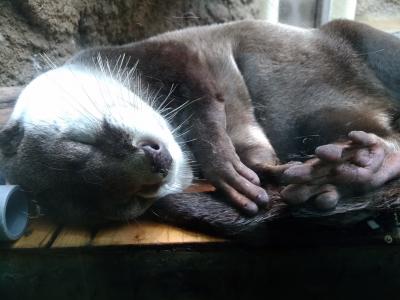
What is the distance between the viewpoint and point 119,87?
1.89 metres

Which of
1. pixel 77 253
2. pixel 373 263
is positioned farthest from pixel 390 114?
pixel 77 253

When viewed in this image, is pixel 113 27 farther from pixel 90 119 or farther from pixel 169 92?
pixel 90 119

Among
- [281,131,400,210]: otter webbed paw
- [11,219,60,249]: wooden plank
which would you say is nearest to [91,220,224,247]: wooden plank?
[11,219,60,249]: wooden plank

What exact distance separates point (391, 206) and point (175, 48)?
106 cm

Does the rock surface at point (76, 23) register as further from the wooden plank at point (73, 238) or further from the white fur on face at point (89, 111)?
the wooden plank at point (73, 238)

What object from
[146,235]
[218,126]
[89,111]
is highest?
[89,111]

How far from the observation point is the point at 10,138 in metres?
1.79

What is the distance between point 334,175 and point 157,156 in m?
0.52

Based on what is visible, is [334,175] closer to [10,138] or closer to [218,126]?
[218,126]

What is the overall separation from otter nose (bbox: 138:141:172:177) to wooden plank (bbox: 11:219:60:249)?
362 mm

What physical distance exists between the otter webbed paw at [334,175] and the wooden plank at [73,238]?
584 millimetres

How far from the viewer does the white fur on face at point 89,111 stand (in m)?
1.65

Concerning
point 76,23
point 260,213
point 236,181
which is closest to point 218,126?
point 236,181

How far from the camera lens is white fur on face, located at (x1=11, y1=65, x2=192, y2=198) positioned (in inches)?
64.9
